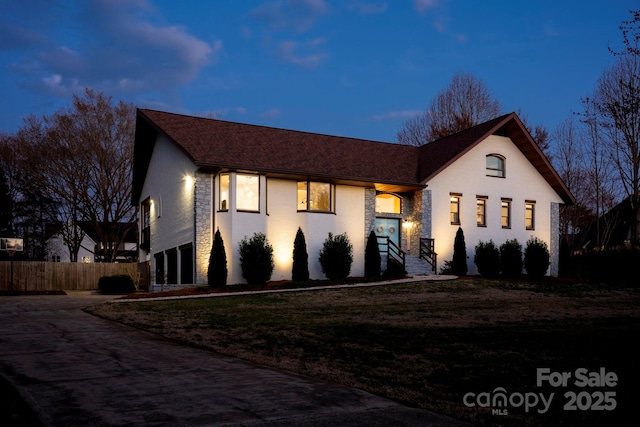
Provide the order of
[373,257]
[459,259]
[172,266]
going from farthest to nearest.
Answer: [172,266] → [459,259] → [373,257]

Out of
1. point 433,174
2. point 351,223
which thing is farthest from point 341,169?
point 433,174

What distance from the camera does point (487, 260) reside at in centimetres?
2922

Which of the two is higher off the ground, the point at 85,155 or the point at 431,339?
the point at 85,155

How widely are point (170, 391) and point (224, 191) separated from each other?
768 inches

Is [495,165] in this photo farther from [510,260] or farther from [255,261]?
[255,261]

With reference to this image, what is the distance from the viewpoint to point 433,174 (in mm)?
28734

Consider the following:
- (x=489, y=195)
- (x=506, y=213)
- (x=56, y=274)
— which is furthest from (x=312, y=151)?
(x=56, y=274)

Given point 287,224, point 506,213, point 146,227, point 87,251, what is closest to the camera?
point 287,224

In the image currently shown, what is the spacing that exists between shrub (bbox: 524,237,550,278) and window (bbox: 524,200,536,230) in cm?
180

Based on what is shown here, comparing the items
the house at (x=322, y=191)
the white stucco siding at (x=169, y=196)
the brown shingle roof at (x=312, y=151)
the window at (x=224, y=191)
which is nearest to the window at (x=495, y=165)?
the house at (x=322, y=191)


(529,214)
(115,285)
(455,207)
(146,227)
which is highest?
(455,207)

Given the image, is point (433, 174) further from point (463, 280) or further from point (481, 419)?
point (481, 419)

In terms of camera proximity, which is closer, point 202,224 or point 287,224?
point 202,224

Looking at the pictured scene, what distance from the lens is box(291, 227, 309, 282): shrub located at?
25625 mm
